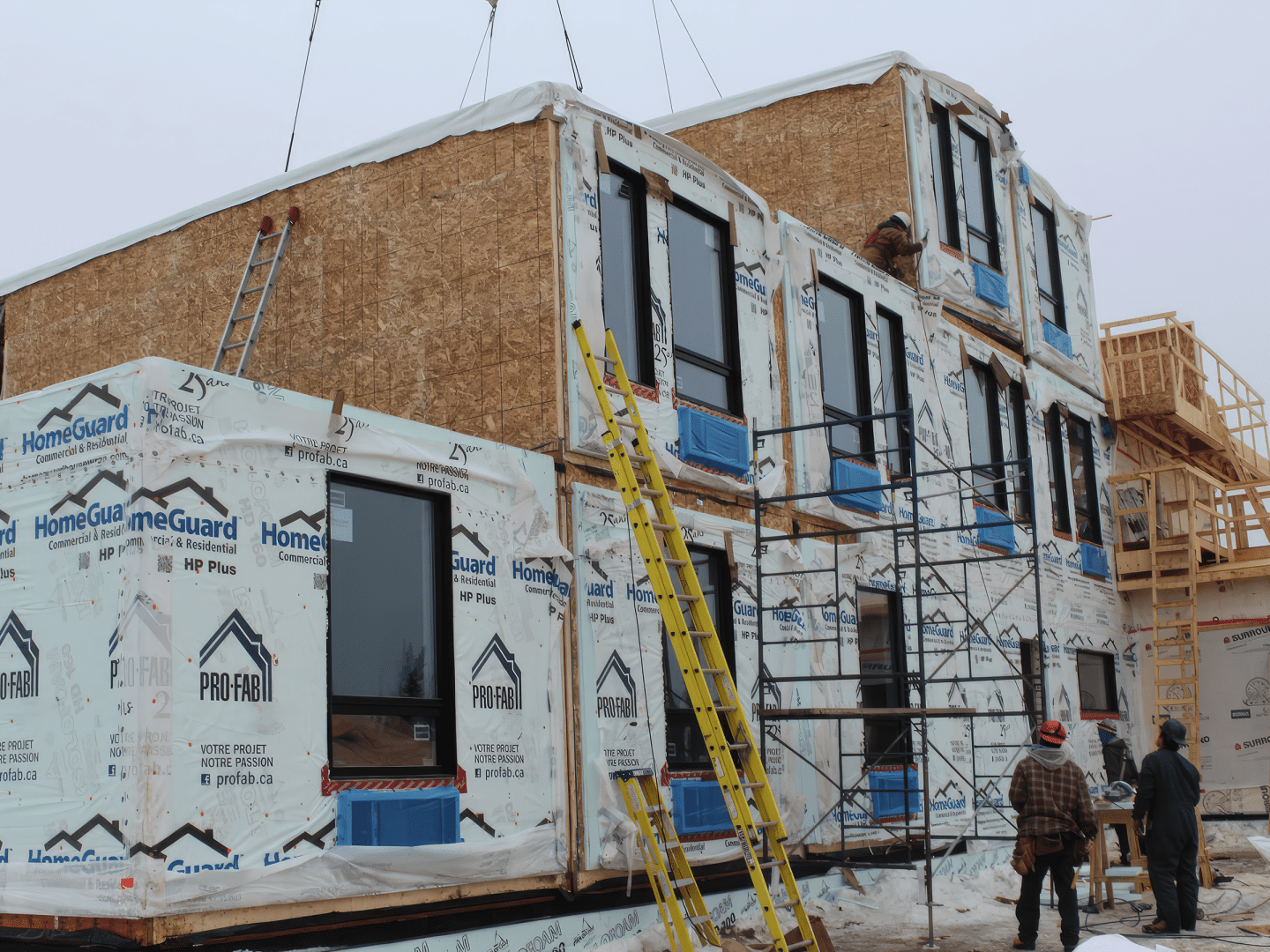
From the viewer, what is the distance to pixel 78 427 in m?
6.95

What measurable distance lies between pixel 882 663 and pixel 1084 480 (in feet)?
24.2

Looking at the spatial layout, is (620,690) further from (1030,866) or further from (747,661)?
(1030,866)

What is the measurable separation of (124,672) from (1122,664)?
15.5 metres

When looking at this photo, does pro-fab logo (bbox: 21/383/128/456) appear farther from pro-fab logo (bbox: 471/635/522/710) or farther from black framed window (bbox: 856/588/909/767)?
black framed window (bbox: 856/588/909/767)

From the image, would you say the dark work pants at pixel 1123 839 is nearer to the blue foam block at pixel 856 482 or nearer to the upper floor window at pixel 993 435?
the blue foam block at pixel 856 482

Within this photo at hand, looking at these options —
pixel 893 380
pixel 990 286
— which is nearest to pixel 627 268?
pixel 893 380

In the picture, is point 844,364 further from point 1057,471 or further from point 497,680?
point 497,680

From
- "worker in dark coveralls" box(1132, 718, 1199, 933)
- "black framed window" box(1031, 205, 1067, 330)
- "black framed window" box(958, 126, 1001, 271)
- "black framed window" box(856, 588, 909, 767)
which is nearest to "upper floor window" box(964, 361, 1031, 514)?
"black framed window" box(958, 126, 1001, 271)

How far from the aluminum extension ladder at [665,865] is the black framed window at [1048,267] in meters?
11.5

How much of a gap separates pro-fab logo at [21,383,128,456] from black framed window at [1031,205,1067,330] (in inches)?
561

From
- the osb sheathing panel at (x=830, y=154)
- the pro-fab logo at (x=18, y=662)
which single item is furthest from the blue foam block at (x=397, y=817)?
the osb sheathing panel at (x=830, y=154)

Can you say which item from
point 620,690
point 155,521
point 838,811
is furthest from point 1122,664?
point 155,521

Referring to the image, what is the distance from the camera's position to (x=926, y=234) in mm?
14938

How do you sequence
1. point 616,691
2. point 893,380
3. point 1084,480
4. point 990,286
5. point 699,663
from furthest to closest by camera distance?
point 1084,480
point 990,286
point 893,380
point 616,691
point 699,663
